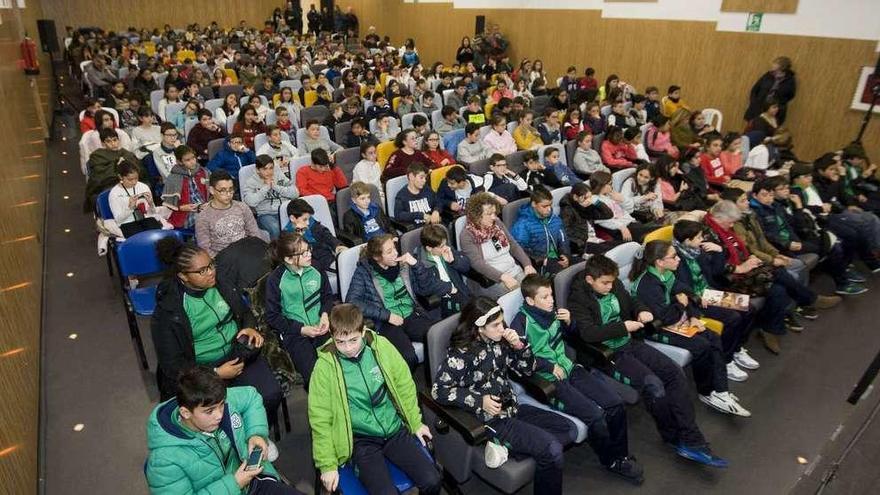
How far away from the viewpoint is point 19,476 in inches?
98.3

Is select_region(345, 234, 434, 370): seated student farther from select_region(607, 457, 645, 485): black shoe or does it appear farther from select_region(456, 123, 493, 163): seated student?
select_region(456, 123, 493, 163): seated student

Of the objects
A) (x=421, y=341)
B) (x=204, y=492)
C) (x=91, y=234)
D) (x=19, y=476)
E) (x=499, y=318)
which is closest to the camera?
(x=204, y=492)

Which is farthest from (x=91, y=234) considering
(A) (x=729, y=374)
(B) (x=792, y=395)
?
(B) (x=792, y=395)

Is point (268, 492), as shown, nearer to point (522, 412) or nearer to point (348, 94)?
point (522, 412)

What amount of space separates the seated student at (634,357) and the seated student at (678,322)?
0.55 feet

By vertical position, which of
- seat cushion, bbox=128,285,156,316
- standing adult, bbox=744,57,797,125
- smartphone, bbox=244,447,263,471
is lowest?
seat cushion, bbox=128,285,156,316

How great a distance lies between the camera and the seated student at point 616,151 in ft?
21.7

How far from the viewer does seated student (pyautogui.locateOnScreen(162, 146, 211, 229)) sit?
4.74m

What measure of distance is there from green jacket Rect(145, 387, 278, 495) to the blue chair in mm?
1712

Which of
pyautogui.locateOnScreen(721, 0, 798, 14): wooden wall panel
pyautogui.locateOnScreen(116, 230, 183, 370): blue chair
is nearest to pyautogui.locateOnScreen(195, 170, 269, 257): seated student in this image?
pyautogui.locateOnScreen(116, 230, 183, 370): blue chair

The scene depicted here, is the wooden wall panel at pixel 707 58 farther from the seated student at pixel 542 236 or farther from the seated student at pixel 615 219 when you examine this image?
the seated student at pixel 542 236

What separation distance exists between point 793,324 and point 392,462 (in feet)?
12.7

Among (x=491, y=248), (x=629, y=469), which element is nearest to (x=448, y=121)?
(x=491, y=248)

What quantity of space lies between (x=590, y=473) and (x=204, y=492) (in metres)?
2.11
